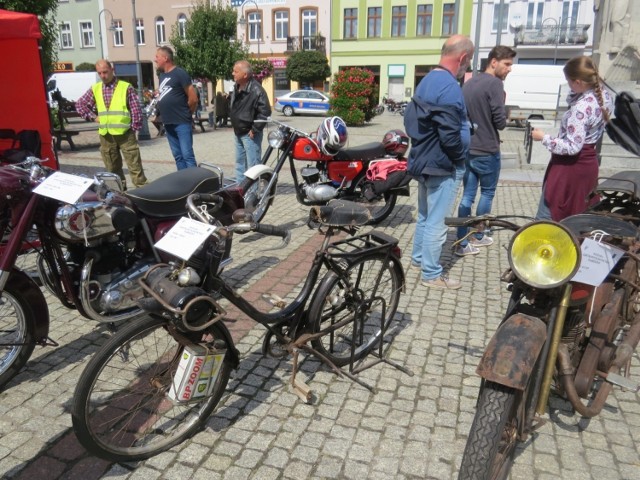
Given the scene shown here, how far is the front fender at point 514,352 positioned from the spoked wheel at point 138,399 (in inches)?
47.9

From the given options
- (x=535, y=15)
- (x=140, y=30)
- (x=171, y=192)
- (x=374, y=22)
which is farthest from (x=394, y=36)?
(x=171, y=192)

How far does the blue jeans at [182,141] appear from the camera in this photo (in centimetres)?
709

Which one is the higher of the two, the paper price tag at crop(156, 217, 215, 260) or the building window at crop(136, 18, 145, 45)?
the building window at crop(136, 18, 145, 45)

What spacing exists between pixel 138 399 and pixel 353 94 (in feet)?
58.5

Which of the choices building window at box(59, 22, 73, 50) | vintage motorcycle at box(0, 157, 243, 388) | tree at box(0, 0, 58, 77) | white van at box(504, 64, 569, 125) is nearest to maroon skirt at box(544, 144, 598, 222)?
vintage motorcycle at box(0, 157, 243, 388)

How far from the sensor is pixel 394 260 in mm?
3373

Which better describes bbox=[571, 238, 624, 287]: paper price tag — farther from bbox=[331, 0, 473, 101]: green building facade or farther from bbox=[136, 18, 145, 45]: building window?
bbox=[136, 18, 145, 45]: building window

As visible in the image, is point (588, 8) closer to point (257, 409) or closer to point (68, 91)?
point (68, 91)

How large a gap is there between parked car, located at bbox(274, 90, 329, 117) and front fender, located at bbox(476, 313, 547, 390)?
27.2 meters

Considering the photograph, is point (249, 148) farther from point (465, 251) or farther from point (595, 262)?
point (595, 262)

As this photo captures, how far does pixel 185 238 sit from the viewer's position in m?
2.21

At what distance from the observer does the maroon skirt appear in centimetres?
416

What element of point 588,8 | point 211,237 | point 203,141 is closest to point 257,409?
point 211,237

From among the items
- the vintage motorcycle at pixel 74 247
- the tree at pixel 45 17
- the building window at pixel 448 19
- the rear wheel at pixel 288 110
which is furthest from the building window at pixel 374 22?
the vintage motorcycle at pixel 74 247
